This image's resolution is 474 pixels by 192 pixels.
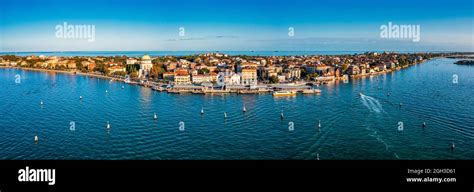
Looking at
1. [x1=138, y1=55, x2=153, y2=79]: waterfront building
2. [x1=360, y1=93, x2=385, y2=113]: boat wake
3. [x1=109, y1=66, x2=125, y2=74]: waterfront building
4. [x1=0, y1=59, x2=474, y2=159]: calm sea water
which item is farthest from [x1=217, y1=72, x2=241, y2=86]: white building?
[x1=109, y1=66, x2=125, y2=74]: waterfront building

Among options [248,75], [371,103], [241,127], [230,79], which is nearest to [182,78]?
[230,79]

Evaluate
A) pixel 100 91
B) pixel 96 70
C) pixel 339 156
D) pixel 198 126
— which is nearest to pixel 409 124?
pixel 339 156

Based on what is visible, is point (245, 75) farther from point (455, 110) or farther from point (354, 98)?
point (455, 110)

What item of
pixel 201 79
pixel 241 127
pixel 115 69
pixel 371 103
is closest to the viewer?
pixel 241 127

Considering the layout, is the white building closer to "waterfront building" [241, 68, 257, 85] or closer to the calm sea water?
"waterfront building" [241, 68, 257, 85]

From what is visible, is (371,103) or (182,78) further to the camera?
(182,78)

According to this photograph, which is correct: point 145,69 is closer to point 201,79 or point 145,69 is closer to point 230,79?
point 201,79
